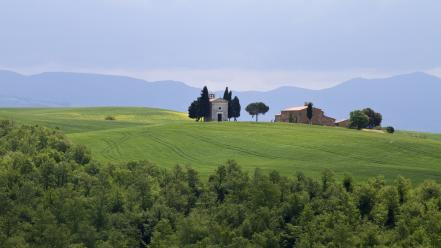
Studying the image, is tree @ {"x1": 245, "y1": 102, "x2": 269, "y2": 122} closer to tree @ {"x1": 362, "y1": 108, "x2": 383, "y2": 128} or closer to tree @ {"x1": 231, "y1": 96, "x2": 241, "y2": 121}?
tree @ {"x1": 231, "y1": 96, "x2": 241, "y2": 121}

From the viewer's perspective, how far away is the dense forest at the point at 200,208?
5806 centimetres

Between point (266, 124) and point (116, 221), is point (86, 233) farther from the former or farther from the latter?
point (266, 124)

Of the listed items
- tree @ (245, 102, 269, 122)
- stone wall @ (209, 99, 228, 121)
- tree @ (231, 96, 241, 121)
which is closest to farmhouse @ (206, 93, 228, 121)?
stone wall @ (209, 99, 228, 121)

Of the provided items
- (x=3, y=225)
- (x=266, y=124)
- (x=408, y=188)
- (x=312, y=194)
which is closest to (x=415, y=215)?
(x=408, y=188)

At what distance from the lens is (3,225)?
61188 mm

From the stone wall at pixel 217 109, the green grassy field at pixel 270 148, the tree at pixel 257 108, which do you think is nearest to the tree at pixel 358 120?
the green grassy field at pixel 270 148

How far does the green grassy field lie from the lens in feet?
272

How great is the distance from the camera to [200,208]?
68938 mm

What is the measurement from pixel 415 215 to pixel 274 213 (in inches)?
585

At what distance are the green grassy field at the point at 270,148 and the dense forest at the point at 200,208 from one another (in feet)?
23.2

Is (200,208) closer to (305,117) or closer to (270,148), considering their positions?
(270,148)

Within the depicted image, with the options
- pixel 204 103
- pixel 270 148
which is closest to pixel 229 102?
pixel 204 103

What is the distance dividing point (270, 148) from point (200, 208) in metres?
32.3

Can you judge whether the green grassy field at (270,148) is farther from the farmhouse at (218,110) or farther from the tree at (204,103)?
the farmhouse at (218,110)
